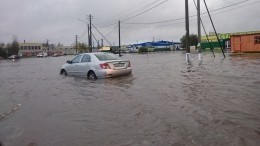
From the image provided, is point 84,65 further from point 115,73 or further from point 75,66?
point 115,73

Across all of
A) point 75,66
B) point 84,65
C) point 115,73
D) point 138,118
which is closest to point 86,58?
point 84,65

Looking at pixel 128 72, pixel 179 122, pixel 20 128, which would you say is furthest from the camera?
pixel 128 72

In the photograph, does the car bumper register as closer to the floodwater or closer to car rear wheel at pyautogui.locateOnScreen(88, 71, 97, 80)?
car rear wheel at pyautogui.locateOnScreen(88, 71, 97, 80)

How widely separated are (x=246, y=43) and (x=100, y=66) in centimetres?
2816

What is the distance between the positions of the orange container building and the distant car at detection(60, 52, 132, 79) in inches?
1021

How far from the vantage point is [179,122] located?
22.3 feet

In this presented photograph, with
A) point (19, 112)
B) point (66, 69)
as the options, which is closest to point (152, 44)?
point (66, 69)

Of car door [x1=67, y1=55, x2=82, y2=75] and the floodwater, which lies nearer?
the floodwater

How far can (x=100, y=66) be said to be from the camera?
15.3 meters

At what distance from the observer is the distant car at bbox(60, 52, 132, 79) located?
15276 millimetres

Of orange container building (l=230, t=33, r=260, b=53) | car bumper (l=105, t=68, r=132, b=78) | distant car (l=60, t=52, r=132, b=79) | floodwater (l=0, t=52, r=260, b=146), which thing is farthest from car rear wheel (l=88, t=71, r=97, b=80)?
orange container building (l=230, t=33, r=260, b=53)

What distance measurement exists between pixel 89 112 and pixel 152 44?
12669cm

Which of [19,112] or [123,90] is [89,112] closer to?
[19,112]

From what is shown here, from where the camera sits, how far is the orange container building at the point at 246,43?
126ft
